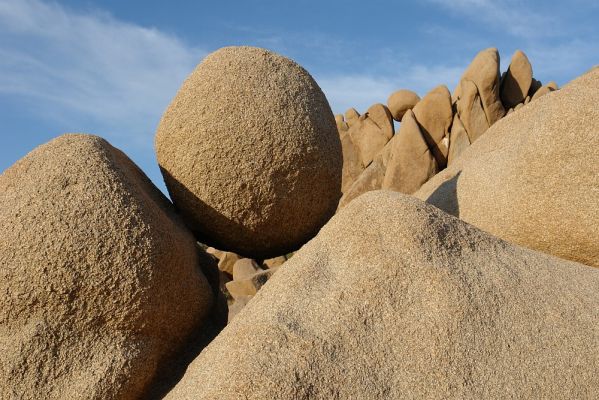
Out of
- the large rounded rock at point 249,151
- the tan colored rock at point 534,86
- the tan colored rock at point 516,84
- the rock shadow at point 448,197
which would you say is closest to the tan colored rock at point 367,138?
the tan colored rock at point 516,84

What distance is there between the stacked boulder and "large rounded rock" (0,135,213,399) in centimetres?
1051

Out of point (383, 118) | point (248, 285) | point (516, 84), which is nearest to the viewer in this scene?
point (248, 285)

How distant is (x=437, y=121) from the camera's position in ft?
47.2

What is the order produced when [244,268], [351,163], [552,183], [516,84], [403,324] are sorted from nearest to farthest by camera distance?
1. [403,324]
2. [552,183]
3. [244,268]
4. [516,84]
5. [351,163]

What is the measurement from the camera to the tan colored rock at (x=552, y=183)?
3973 millimetres

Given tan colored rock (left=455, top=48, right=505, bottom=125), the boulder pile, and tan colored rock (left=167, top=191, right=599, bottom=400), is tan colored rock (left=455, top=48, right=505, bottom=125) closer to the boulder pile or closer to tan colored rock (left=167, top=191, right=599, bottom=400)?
the boulder pile

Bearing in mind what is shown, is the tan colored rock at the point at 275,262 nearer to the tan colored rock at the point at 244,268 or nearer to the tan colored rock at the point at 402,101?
the tan colored rock at the point at 244,268

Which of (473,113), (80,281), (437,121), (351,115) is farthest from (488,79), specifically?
(80,281)

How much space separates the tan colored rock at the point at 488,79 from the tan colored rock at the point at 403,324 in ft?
Result: 36.1

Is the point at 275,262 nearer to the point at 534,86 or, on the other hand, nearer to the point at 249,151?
the point at 534,86

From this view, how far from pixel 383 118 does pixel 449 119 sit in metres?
2.57

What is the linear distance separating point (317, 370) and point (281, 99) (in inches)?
60.6

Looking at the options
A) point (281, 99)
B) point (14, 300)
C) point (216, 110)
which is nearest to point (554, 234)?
point (281, 99)

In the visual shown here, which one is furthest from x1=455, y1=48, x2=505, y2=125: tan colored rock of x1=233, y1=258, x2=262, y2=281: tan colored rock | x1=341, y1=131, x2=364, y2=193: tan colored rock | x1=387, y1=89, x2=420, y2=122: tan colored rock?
x1=233, y1=258, x2=262, y2=281: tan colored rock
